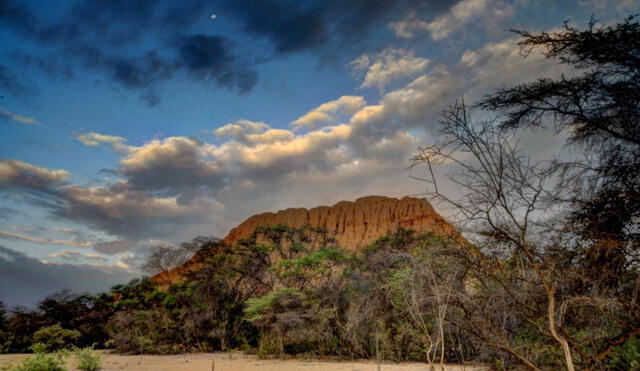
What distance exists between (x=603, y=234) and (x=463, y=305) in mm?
1894

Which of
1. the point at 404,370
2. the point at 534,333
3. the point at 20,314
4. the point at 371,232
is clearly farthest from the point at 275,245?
the point at 371,232

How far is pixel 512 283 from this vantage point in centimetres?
472

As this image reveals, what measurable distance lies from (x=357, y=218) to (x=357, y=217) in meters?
0.25

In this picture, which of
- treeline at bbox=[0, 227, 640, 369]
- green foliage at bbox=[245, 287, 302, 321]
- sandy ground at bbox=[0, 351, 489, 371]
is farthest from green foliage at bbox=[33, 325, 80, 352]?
green foliage at bbox=[245, 287, 302, 321]

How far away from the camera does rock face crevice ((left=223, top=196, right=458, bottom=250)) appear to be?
199ft

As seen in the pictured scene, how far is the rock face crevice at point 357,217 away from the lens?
6066 centimetres

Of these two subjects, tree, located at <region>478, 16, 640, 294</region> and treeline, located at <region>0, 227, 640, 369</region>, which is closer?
tree, located at <region>478, 16, 640, 294</region>

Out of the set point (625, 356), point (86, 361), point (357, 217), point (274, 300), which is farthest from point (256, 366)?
point (357, 217)

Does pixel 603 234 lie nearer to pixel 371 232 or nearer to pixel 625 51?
pixel 625 51

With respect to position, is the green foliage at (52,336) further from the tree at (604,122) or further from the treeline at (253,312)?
the tree at (604,122)

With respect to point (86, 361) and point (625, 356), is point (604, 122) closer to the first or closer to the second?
point (625, 356)

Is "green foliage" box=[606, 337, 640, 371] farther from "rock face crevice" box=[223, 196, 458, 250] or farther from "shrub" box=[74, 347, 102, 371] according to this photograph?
"rock face crevice" box=[223, 196, 458, 250]

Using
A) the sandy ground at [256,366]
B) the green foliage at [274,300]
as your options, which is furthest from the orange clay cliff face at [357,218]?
the sandy ground at [256,366]

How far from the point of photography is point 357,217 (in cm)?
6681
